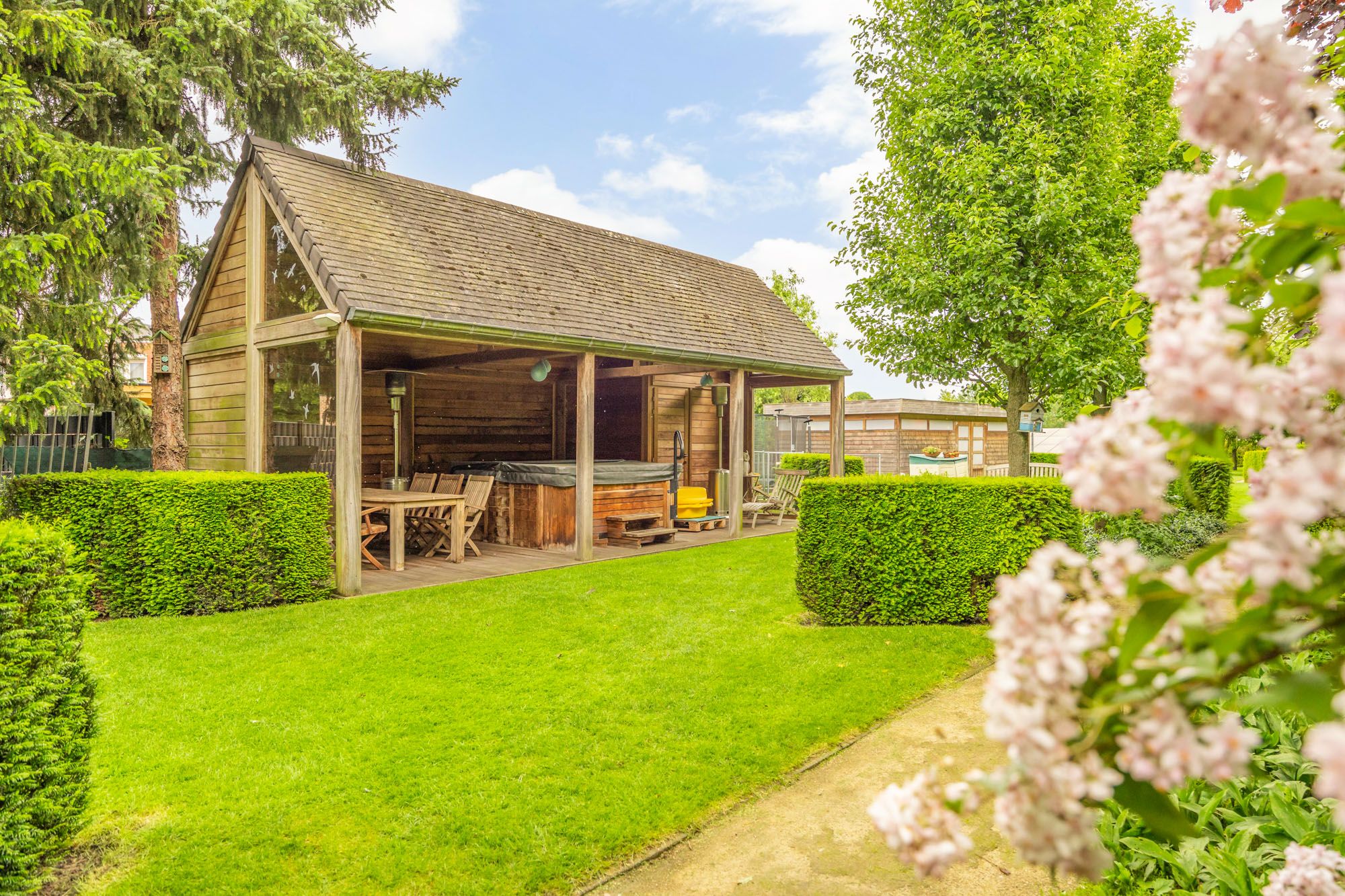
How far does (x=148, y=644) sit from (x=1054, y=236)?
12.0 meters

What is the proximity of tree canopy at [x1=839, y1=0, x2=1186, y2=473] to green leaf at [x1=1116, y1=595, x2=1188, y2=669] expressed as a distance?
1094 centimetres

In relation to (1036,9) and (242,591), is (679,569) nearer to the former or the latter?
(242,591)

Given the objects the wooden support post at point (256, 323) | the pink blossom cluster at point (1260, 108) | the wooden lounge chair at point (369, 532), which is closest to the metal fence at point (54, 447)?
the wooden support post at point (256, 323)

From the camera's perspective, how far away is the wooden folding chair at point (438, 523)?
1084cm

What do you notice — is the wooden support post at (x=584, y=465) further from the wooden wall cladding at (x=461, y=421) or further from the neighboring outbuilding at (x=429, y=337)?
the wooden wall cladding at (x=461, y=421)

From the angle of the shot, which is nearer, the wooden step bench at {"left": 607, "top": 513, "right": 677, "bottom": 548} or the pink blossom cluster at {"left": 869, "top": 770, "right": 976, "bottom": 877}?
the pink blossom cluster at {"left": 869, "top": 770, "right": 976, "bottom": 877}

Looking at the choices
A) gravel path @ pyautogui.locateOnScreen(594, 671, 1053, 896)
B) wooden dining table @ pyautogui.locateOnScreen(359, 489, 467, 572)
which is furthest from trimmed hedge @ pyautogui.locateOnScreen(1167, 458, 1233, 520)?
wooden dining table @ pyautogui.locateOnScreen(359, 489, 467, 572)

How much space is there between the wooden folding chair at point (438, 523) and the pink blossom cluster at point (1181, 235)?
412 inches

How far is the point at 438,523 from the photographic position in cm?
1077

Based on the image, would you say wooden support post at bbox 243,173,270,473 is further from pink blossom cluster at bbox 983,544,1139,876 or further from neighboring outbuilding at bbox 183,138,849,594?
pink blossom cluster at bbox 983,544,1139,876

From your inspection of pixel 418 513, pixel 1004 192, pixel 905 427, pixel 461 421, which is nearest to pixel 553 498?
pixel 418 513

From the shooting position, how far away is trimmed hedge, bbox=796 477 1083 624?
695 cm

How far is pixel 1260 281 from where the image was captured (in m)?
0.78

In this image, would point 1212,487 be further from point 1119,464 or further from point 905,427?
point 905,427
